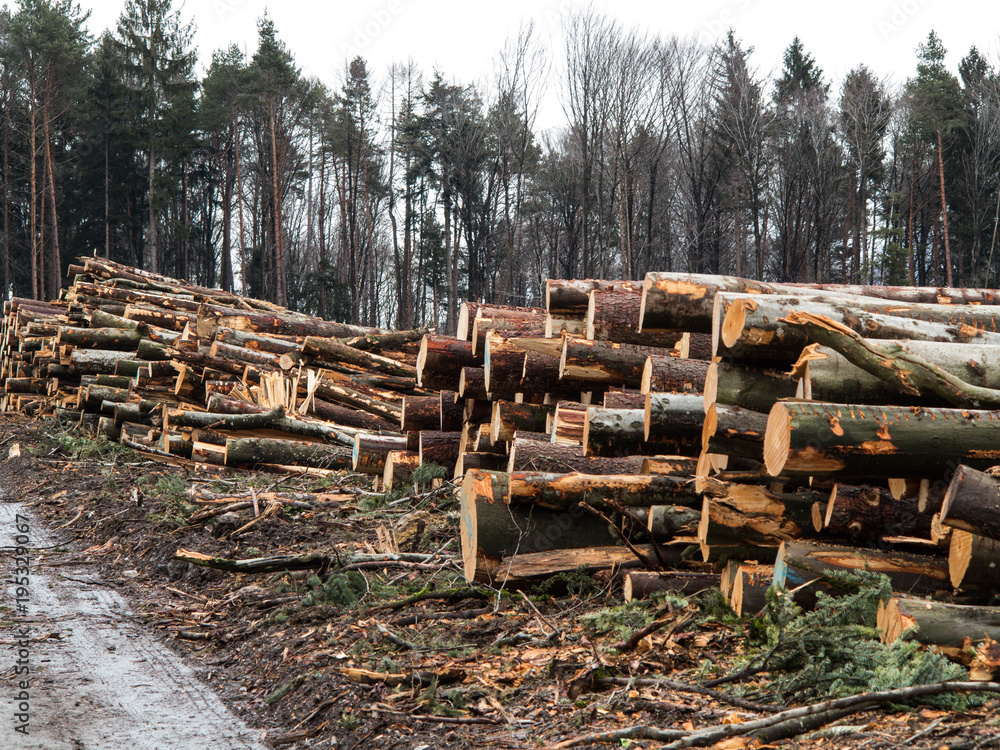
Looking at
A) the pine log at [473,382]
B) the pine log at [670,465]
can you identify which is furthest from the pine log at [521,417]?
the pine log at [670,465]

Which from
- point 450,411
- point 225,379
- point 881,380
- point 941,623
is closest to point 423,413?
point 450,411

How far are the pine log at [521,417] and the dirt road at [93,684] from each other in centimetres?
339

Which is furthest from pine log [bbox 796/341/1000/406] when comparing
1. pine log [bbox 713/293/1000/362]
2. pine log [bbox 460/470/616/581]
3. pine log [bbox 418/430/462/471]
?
pine log [bbox 418/430/462/471]

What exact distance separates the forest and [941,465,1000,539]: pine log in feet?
80.9

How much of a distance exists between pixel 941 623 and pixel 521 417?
4325mm

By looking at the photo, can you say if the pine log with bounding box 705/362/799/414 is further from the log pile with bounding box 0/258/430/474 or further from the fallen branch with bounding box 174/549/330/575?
the log pile with bounding box 0/258/430/474

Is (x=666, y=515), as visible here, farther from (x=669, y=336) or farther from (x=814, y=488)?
(x=669, y=336)

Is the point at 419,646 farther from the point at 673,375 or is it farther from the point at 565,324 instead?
the point at 565,324

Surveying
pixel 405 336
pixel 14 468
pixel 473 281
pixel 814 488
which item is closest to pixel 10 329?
pixel 14 468

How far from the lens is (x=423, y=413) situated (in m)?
9.16

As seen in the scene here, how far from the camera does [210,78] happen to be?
4088 centimetres

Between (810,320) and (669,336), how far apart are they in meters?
2.88

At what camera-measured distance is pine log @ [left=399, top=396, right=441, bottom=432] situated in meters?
9.16

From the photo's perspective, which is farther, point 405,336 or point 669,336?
point 405,336
